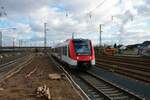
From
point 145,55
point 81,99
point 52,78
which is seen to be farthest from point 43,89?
point 145,55

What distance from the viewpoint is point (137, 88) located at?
757 inches

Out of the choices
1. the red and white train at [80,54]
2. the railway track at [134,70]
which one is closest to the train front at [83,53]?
the red and white train at [80,54]

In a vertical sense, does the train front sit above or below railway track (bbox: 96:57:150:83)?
above

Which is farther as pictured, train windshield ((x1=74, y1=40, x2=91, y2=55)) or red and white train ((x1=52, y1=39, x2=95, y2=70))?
train windshield ((x1=74, y1=40, x2=91, y2=55))

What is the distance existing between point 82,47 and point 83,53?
0.64m

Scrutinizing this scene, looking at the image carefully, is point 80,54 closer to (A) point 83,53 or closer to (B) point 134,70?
(A) point 83,53

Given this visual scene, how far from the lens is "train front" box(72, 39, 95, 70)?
100ft

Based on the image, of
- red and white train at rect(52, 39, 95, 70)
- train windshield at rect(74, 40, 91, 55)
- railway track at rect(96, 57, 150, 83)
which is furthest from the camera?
train windshield at rect(74, 40, 91, 55)

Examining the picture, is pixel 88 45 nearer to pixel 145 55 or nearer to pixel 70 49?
pixel 70 49

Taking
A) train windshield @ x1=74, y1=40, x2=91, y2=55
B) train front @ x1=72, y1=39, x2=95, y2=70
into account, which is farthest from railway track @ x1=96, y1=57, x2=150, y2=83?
train windshield @ x1=74, y1=40, x2=91, y2=55

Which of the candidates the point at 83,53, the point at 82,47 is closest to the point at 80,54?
the point at 83,53

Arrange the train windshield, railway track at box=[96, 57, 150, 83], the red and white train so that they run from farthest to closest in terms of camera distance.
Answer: the train windshield < the red and white train < railway track at box=[96, 57, 150, 83]

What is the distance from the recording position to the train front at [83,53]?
1204 inches

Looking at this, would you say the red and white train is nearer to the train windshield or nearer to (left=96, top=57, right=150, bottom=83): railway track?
the train windshield
